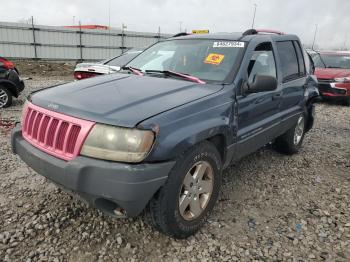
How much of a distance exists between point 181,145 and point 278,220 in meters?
1.50

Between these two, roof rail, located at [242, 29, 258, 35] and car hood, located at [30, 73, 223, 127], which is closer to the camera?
car hood, located at [30, 73, 223, 127]

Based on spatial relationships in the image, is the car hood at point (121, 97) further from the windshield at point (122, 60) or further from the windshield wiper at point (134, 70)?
the windshield at point (122, 60)

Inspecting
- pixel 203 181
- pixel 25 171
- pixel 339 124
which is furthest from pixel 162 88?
pixel 339 124

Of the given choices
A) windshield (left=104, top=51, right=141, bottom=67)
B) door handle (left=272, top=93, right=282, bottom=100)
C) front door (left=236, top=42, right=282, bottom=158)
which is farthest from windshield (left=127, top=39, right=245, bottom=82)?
windshield (left=104, top=51, right=141, bottom=67)

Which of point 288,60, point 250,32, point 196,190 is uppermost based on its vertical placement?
point 250,32

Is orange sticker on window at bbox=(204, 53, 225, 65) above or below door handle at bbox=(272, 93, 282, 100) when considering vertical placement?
above

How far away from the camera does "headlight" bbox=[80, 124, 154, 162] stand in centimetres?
216

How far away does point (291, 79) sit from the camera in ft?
14.2

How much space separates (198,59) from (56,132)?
1.73 m

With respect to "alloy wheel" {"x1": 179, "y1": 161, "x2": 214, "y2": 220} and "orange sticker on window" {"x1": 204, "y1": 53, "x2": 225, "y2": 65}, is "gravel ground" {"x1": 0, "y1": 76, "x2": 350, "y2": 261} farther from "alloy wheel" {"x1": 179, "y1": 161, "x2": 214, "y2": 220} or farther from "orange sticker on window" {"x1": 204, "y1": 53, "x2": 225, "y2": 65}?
"orange sticker on window" {"x1": 204, "y1": 53, "x2": 225, "y2": 65}

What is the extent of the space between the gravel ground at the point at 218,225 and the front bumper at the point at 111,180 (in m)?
0.54

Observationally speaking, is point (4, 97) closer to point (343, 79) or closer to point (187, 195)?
point (187, 195)

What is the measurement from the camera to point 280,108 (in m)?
4.01

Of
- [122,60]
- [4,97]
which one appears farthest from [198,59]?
[4,97]
